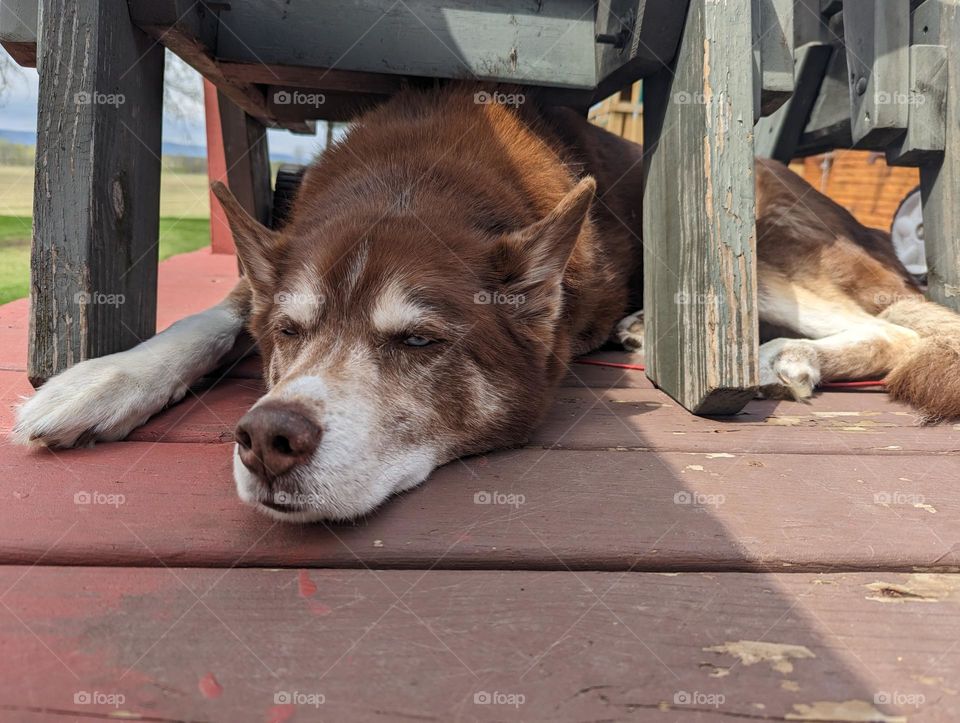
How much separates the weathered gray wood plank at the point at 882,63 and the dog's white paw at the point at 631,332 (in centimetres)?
122

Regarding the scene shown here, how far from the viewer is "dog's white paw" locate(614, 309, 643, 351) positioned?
3254mm

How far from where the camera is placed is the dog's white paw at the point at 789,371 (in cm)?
254

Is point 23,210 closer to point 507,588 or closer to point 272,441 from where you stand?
point 272,441

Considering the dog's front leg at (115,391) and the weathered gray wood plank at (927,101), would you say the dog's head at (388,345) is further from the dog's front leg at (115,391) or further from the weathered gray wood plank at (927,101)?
the weathered gray wood plank at (927,101)

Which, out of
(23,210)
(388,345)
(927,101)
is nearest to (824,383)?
(927,101)

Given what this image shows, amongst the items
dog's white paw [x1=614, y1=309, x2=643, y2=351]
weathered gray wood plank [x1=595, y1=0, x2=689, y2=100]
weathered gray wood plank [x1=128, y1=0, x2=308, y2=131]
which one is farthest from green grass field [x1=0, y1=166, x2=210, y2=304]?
dog's white paw [x1=614, y1=309, x2=643, y2=351]

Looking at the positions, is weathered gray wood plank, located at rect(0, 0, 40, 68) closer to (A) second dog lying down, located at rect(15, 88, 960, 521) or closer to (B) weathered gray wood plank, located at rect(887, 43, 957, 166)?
(A) second dog lying down, located at rect(15, 88, 960, 521)

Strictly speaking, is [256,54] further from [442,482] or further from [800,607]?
[800,607]

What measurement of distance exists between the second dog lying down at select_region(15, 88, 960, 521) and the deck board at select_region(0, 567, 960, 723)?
33 centimetres

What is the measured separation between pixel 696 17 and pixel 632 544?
1670 millimetres

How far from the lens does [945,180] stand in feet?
9.45

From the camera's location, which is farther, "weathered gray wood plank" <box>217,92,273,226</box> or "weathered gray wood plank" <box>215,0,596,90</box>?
"weathered gray wood plank" <box>217,92,273,226</box>

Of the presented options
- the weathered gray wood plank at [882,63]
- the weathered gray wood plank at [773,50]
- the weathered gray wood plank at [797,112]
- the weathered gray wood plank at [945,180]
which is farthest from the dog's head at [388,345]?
the weathered gray wood plank at [797,112]

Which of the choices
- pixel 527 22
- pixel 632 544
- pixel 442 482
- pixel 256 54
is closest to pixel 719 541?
pixel 632 544
